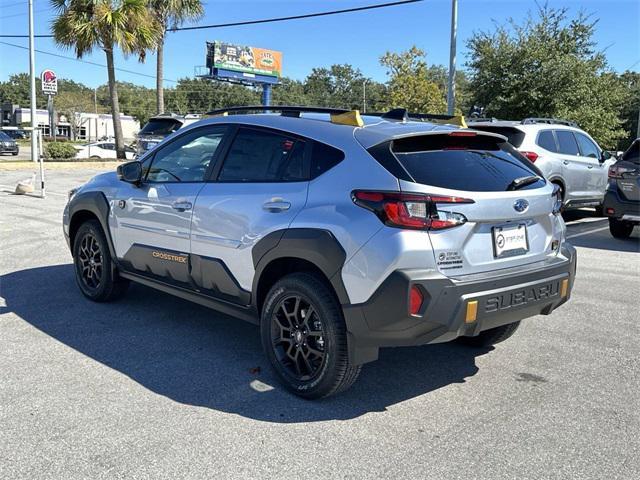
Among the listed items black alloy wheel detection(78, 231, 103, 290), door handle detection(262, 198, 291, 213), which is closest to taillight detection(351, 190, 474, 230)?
door handle detection(262, 198, 291, 213)

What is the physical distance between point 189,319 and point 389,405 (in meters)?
2.23

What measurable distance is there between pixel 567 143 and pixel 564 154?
0.31 meters

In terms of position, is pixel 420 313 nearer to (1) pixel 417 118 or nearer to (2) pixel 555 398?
(2) pixel 555 398

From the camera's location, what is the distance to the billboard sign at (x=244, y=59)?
52688mm

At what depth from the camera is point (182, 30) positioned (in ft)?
94.0

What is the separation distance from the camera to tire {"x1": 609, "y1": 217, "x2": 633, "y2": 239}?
965 centimetres

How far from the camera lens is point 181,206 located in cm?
450

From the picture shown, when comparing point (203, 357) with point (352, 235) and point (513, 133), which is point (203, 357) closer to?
point (352, 235)

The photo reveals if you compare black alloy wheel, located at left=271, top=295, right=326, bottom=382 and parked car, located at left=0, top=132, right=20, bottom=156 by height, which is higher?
parked car, located at left=0, top=132, right=20, bottom=156

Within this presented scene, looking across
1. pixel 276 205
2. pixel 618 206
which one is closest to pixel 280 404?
pixel 276 205

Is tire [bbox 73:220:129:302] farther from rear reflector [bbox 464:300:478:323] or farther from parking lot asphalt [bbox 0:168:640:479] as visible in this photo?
rear reflector [bbox 464:300:478:323]

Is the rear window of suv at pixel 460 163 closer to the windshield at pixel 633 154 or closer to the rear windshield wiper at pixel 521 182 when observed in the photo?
the rear windshield wiper at pixel 521 182

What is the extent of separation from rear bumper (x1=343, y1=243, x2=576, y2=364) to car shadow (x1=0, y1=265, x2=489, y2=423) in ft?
1.85

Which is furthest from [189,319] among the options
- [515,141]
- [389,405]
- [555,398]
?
[515,141]
